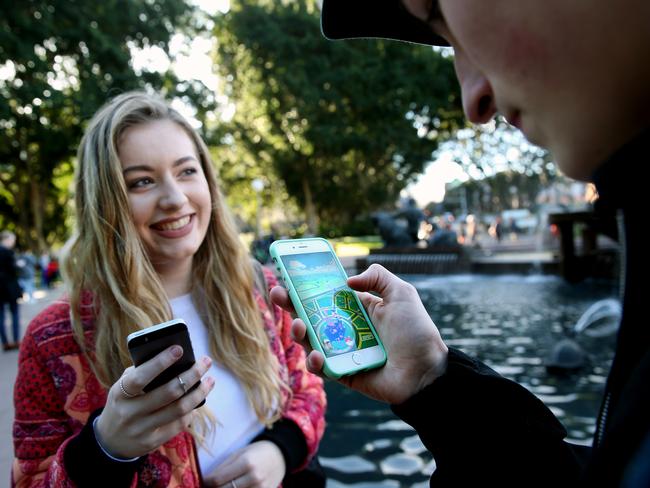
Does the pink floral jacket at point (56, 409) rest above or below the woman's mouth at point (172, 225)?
below

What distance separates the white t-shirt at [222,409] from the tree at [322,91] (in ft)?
87.3

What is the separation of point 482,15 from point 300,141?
32.5 m

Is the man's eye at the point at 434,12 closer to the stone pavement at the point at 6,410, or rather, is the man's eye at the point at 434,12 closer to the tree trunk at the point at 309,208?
the stone pavement at the point at 6,410

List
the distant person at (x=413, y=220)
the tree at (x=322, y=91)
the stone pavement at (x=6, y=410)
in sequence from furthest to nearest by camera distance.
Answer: the tree at (x=322, y=91), the distant person at (x=413, y=220), the stone pavement at (x=6, y=410)

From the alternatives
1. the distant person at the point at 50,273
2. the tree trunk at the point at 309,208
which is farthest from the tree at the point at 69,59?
the tree trunk at the point at 309,208

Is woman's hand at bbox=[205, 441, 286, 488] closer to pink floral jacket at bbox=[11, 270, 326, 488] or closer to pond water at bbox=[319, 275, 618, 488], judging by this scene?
pink floral jacket at bbox=[11, 270, 326, 488]

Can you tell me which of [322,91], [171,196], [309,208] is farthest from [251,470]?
[309,208]

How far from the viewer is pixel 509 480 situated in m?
1.03

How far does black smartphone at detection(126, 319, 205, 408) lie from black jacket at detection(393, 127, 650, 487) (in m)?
0.61

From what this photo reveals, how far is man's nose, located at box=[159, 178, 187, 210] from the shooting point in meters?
2.02

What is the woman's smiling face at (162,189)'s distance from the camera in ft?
6.57

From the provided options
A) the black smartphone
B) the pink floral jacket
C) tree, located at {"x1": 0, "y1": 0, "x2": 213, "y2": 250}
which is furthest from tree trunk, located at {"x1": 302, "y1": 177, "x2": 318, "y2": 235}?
the black smartphone

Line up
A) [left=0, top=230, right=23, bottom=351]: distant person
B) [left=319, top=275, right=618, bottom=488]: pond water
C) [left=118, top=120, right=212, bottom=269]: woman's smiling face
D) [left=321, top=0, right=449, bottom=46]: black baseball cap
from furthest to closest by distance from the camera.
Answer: [left=0, top=230, right=23, bottom=351]: distant person, [left=319, top=275, right=618, bottom=488]: pond water, [left=118, top=120, right=212, bottom=269]: woman's smiling face, [left=321, top=0, right=449, bottom=46]: black baseball cap

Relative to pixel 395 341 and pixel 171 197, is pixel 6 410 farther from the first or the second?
pixel 395 341
